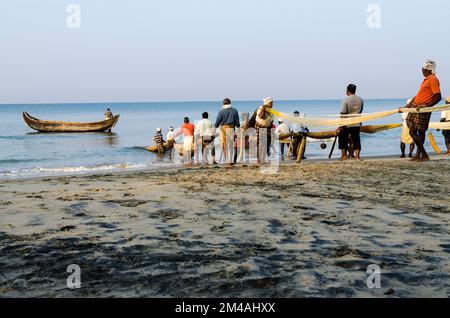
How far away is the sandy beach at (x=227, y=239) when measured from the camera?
11.1 feet

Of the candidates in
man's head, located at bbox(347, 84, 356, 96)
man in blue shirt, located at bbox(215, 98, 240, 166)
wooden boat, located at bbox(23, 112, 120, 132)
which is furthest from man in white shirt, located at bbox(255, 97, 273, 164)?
wooden boat, located at bbox(23, 112, 120, 132)

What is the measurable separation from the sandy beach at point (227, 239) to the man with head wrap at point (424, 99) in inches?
124

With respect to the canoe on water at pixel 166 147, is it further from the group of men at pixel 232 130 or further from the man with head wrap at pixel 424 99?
the man with head wrap at pixel 424 99

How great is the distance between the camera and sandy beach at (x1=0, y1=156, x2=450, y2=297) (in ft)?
11.1

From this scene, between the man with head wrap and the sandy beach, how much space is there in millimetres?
3158

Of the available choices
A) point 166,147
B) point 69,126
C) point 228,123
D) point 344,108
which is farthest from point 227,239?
point 69,126

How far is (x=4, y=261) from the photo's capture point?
3904 mm

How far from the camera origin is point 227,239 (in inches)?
180

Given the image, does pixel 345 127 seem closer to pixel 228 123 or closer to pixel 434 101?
pixel 434 101

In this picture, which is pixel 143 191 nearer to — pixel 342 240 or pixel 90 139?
pixel 342 240

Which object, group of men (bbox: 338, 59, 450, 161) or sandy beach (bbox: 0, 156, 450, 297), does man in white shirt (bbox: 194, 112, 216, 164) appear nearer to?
group of men (bbox: 338, 59, 450, 161)
